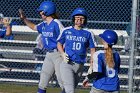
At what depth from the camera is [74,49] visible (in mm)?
8711

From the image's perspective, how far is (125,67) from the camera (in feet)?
40.8

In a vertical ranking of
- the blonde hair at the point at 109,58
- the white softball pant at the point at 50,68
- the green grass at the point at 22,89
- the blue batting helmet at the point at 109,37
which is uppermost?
the blue batting helmet at the point at 109,37

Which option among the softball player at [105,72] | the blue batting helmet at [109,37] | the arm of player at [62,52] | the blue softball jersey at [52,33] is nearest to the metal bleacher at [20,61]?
the blue softball jersey at [52,33]

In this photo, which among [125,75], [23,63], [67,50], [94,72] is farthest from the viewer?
[23,63]

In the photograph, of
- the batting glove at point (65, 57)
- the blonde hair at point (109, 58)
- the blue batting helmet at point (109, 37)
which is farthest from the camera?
the batting glove at point (65, 57)

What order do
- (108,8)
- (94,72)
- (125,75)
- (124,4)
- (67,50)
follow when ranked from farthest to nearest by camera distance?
(108,8) < (124,4) < (125,75) < (67,50) < (94,72)

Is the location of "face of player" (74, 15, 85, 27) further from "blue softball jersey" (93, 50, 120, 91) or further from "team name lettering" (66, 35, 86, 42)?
"blue softball jersey" (93, 50, 120, 91)

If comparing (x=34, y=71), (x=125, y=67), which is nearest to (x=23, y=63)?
(x=34, y=71)

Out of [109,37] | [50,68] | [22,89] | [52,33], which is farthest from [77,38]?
[22,89]

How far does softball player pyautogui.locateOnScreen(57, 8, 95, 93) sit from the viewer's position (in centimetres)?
863

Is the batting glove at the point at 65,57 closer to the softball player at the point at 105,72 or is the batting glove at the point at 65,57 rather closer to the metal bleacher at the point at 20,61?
the softball player at the point at 105,72

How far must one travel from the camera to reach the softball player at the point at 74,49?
863 centimetres

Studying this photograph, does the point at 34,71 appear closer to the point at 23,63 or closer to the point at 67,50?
the point at 23,63

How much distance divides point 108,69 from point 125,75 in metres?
4.66
